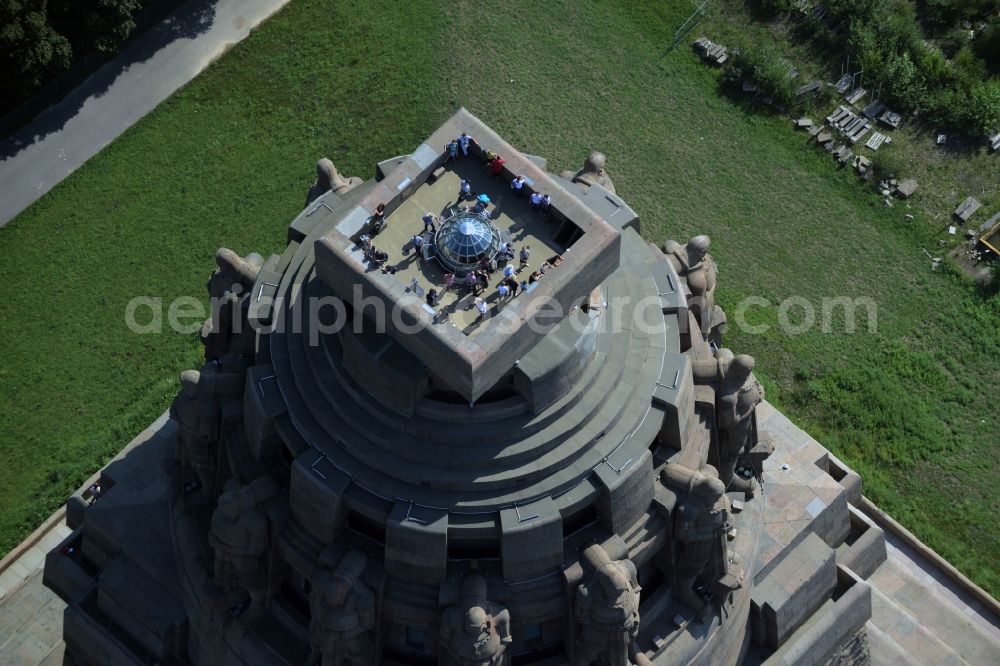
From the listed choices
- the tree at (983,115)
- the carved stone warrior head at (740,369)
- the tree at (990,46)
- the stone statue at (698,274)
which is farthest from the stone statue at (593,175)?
the tree at (990,46)

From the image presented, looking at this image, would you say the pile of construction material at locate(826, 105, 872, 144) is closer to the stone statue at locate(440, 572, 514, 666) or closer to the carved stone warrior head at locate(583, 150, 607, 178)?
the carved stone warrior head at locate(583, 150, 607, 178)

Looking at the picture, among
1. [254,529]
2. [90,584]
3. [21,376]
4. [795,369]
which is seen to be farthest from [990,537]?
[21,376]

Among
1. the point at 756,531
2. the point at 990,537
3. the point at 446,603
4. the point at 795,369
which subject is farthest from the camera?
the point at 795,369

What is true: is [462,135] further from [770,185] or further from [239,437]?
[770,185]

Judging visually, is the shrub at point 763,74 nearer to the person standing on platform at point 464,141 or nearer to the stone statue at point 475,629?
the person standing on platform at point 464,141

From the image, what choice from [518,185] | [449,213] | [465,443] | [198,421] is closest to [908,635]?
[465,443]

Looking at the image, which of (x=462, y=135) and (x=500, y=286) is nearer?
(x=500, y=286)

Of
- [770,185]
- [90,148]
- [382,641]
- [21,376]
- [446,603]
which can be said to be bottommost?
[21,376]
